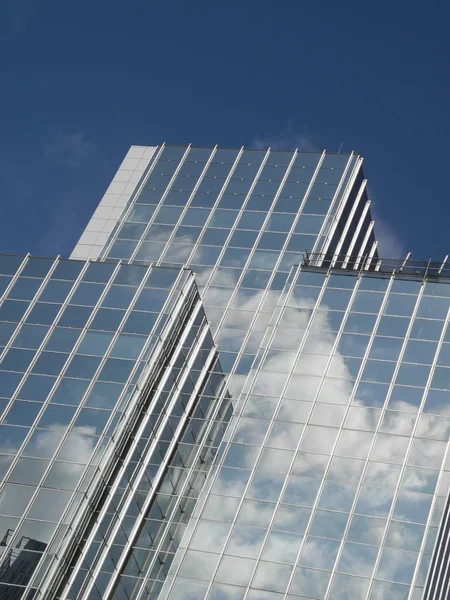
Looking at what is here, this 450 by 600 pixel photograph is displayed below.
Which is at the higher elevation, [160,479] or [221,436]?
[221,436]

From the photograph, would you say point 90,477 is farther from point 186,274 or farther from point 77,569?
point 186,274

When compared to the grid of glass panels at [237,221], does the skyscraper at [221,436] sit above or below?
below

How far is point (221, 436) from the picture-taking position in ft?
241

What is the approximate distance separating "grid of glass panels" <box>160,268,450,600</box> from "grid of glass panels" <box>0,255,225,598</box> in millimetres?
7599

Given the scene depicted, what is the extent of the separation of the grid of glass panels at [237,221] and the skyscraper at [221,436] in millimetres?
2595

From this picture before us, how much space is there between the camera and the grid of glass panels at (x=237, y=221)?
88.0 m

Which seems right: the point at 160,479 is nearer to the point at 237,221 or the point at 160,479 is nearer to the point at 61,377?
the point at 61,377

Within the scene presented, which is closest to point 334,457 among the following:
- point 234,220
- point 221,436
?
point 221,436

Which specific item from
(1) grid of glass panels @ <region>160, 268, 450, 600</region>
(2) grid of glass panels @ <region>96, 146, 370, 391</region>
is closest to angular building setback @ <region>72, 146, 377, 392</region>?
(2) grid of glass panels @ <region>96, 146, 370, 391</region>

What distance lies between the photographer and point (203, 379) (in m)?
74.7

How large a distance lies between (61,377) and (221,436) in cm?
1262

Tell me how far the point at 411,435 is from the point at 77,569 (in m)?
21.6

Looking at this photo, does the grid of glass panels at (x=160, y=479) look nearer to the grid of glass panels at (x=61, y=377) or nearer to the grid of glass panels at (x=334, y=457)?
the grid of glass panels at (x=61, y=377)

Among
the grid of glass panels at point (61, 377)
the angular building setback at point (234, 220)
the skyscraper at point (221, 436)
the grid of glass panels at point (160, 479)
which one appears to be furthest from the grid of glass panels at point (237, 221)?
the grid of glass panels at point (61, 377)
